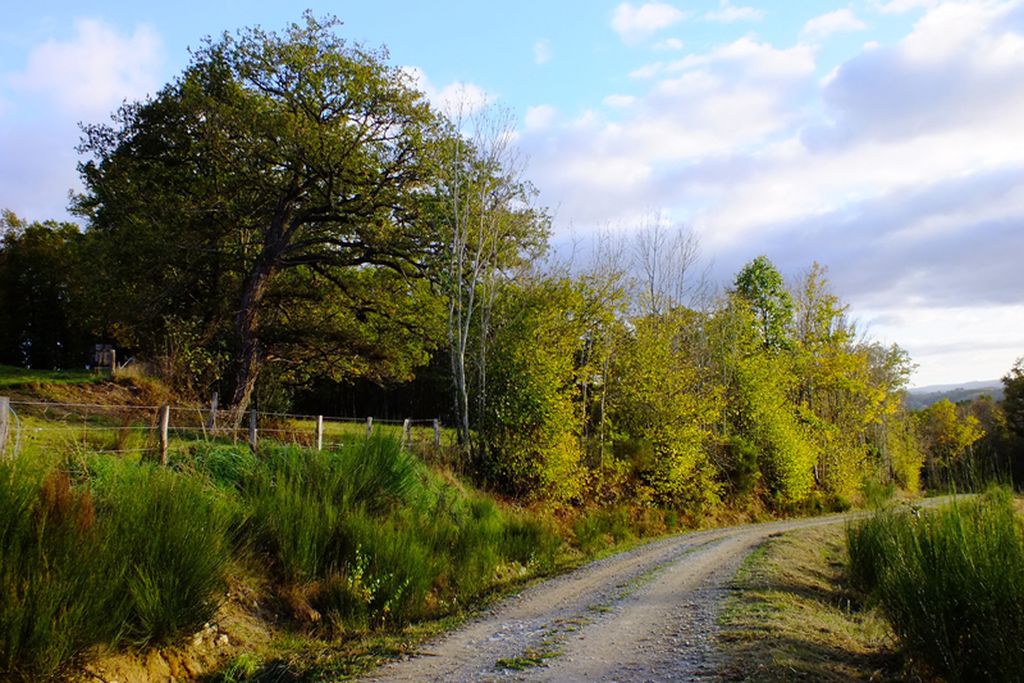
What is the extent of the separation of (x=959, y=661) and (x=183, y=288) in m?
21.1

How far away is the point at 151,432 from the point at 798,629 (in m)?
9.01

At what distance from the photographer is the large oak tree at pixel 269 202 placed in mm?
18422

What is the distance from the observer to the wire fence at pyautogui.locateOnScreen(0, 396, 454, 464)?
7598mm

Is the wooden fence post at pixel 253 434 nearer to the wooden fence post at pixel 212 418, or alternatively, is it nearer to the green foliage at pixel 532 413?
the wooden fence post at pixel 212 418

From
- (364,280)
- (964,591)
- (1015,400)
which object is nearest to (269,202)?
(364,280)

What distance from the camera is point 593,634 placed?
708cm

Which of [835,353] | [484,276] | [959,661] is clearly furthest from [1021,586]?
[835,353]

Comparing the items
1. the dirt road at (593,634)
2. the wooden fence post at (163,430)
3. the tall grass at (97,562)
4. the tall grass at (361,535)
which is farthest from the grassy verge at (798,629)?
the wooden fence post at (163,430)

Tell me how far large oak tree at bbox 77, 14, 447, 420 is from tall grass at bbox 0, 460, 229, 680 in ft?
44.3

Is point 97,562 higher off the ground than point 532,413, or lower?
lower

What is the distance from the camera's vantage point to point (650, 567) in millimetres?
11883

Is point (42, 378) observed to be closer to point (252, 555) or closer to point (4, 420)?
point (4, 420)

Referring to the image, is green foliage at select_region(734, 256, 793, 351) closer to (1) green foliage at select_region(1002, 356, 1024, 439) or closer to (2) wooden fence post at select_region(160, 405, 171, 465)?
(1) green foliage at select_region(1002, 356, 1024, 439)

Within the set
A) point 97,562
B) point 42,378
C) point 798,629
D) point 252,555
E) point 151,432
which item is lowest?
point 798,629
